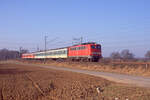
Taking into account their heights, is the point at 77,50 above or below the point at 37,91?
above

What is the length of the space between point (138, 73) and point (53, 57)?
4192cm

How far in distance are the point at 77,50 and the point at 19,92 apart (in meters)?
30.5

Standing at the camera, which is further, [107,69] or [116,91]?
[107,69]

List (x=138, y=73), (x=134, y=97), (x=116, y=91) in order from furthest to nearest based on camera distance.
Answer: (x=138, y=73) < (x=116, y=91) < (x=134, y=97)

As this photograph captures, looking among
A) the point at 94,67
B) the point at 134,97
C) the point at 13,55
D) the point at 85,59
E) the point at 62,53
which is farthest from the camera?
the point at 13,55

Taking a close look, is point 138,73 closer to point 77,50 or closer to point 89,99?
point 89,99

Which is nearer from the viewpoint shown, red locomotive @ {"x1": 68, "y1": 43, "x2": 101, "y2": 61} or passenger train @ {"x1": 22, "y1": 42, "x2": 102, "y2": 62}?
red locomotive @ {"x1": 68, "y1": 43, "x2": 101, "y2": 61}

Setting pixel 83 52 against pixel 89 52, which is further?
pixel 83 52

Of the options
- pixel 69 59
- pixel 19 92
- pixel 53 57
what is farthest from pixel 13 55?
pixel 19 92

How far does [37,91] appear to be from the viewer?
11703 mm

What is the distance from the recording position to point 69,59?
46.2 metres

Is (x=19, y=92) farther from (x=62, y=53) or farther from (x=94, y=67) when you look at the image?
(x=62, y=53)

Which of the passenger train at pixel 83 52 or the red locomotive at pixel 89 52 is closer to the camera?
the red locomotive at pixel 89 52

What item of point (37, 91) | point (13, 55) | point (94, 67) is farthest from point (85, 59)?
point (13, 55)
